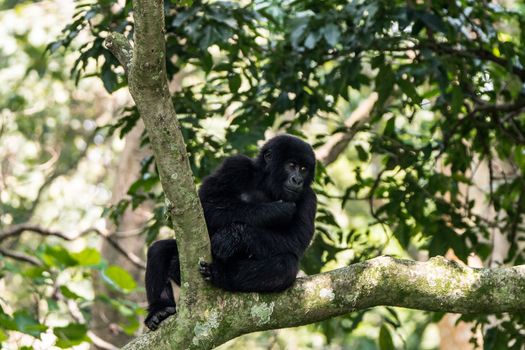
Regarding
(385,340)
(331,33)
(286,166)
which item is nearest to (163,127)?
(286,166)

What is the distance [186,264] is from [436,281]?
1522mm

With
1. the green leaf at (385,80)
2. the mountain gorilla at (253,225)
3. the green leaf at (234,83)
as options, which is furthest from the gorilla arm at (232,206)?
the green leaf at (385,80)

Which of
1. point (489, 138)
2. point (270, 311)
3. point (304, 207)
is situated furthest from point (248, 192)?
point (489, 138)

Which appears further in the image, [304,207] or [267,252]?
[304,207]

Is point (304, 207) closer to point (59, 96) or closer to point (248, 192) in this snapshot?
point (248, 192)

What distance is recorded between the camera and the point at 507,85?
275 inches

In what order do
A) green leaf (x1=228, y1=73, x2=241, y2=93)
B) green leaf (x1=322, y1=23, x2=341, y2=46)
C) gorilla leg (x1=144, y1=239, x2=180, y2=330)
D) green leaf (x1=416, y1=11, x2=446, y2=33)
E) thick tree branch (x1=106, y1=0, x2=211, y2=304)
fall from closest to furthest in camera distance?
thick tree branch (x1=106, y1=0, x2=211, y2=304), gorilla leg (x1=144, y1=239, x2=180, y2=330), green leaf (x1=322, y1=23, x2=341, y2=46), green leaf (x1=416, y1=11, x2=446, y2=33), green leaf (x1=228, y1=73, x2=241, y2=93)

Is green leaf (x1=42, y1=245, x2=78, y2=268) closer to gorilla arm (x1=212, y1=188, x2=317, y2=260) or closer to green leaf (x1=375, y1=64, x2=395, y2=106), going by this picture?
gorilla arm (x1=212, y1=188, x2=317, y2=260)

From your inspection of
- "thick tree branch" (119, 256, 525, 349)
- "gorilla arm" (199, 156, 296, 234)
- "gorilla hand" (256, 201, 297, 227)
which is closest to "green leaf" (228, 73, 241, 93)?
"gorilla arm" (199, 156, 296, 234)

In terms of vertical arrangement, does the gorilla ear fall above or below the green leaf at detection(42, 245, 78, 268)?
above

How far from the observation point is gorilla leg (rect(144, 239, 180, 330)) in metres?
4.81

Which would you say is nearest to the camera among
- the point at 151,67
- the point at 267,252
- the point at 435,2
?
the point at 151,67

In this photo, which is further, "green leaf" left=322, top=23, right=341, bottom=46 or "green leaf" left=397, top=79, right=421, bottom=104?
"green leaf" left=397, top=79, right=421, bottom=104

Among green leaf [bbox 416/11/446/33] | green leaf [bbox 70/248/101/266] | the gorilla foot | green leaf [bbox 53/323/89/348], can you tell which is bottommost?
green leaf [bbox 53/323/89/348]
